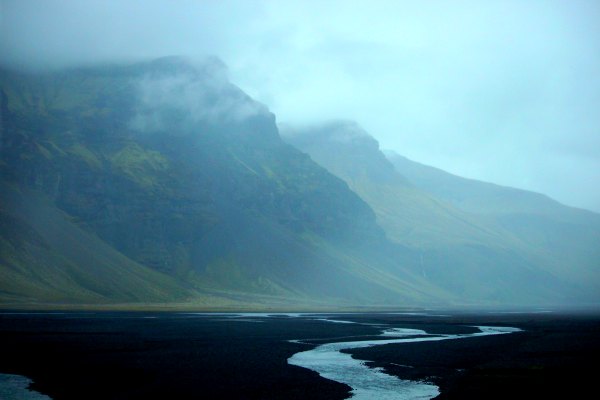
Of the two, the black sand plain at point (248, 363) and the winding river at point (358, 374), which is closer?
the black sand plain at point (248, 363)

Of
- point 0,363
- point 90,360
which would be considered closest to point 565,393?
point 90,360

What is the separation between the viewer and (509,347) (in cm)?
9638

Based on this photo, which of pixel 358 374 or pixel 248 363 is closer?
pixel 358 374

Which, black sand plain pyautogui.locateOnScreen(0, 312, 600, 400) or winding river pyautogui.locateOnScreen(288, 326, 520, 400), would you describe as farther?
winding river pyautogui.locateOnScreen(288, 326, 520, 400)

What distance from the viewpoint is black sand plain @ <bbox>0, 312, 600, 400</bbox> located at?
56.3 meters

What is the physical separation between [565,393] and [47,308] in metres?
160

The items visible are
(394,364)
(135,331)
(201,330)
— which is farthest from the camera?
(201,330)

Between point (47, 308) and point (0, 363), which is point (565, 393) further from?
point (47, 308)

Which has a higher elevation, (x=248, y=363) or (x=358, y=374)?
(x=248, y=363)

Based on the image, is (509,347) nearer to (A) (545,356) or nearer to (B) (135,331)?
(A) (545,356)

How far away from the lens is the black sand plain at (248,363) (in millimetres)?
56281

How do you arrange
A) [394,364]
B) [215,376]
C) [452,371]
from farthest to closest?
[394,364] → [452,371] → [215,376]

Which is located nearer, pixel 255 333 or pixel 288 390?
pixel 288 390

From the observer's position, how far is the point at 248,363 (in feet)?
242
